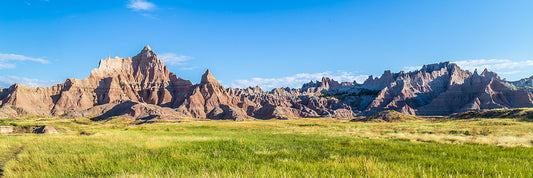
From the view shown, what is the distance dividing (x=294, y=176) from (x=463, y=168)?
170 inches

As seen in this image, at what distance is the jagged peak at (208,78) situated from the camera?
180 metres

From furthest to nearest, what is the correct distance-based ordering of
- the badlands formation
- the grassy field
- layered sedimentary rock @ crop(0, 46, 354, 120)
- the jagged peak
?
the jagged peak → the badlands formation → layered sedimentary rock @ crop(0, 46, 354, 120) → the grassy field

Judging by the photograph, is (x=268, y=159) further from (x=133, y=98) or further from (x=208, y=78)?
(x=133, y=98)

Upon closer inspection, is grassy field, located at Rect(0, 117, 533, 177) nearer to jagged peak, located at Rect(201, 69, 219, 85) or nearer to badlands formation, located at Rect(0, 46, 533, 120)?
badlands formation, located at Rect(0, 46, 533, 120)

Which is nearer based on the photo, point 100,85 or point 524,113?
point 524,113

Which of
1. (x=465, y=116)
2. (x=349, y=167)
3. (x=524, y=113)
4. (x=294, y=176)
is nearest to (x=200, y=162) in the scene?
(x=294, y=176)

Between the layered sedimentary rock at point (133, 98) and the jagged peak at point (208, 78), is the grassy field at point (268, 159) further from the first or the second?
the jagged peak at point (208, 78)

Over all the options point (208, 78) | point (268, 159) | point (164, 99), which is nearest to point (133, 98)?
point (164, 99)

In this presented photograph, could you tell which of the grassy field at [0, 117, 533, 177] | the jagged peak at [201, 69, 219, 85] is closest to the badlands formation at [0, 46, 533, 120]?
the jagged peak at [201, 69, 219, 85]

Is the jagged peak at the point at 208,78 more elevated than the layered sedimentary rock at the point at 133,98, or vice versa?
the jagged peak at the point at 208,78

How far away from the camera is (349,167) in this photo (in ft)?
19.2

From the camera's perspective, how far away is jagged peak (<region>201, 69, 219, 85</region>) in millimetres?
180000

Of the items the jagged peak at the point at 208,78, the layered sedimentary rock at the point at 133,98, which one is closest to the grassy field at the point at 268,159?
the layered sedimentary rock at the point at 133,98

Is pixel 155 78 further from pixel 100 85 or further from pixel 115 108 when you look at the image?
pixel 115 108
